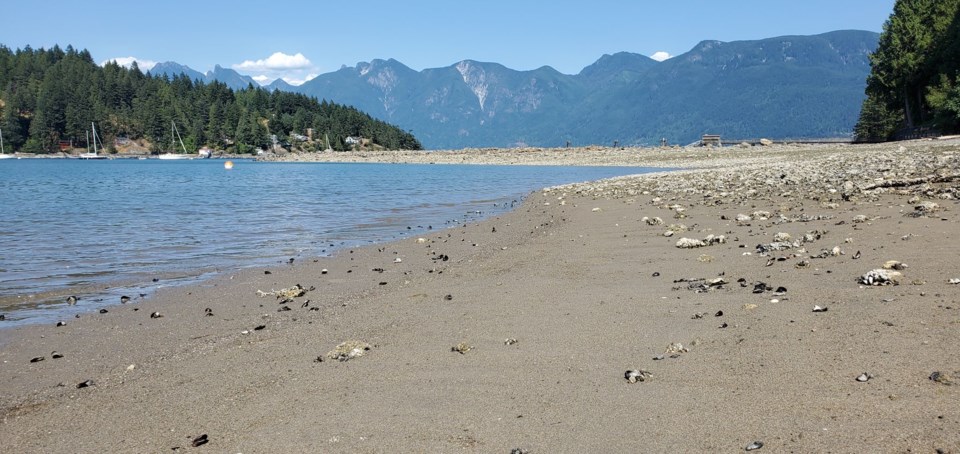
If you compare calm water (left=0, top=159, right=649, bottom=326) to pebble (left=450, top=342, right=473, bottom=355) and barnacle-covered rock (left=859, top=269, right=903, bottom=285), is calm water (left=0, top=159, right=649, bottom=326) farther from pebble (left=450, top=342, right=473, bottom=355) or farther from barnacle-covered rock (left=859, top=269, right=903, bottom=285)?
barnacle-covered rock (left=859, top=269, right=903, bottom=285)

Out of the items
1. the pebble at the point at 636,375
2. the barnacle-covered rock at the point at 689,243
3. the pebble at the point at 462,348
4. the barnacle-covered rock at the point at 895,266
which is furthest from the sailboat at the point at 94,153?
the pebble at the point at 636,375

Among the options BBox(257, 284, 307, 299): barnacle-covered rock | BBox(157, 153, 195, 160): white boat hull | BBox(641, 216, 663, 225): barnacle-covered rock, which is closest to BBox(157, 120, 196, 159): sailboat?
BBox(157, 153, 195, 160): white boat hull

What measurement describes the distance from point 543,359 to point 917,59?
200 feet

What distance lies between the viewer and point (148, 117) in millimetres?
178500

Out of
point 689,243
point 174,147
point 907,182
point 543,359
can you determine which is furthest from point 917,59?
point 174,147

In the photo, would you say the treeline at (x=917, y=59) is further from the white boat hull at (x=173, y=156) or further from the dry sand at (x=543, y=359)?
the white boat hull at (x=173, y=156)

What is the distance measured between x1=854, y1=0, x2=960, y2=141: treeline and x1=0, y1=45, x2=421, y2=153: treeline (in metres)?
129

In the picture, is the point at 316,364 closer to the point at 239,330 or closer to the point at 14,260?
the point at 239,330

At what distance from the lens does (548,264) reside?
10.9 m

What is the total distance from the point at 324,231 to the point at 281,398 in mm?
14181

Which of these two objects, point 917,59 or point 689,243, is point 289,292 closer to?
Answer: point 689,243

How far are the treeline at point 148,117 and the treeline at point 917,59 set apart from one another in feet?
424

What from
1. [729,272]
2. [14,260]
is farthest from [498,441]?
[14,260]

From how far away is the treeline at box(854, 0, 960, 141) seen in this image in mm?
48781
